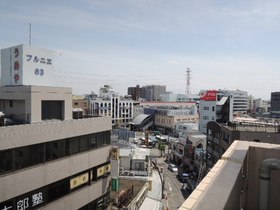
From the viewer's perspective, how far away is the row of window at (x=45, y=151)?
602 inches

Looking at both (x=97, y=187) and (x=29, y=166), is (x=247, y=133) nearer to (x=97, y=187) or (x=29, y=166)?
(x=97, y=187)

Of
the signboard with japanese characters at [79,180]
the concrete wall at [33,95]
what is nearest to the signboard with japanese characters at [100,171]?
the signboard with japanese characters at [79,180]

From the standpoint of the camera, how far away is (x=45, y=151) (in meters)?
17.8

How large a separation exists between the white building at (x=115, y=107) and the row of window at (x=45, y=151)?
244ft

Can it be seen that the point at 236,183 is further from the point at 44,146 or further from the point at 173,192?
the point at 173,192

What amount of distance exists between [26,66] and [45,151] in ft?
23.8

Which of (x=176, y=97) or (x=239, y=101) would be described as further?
(x=176, y=97)

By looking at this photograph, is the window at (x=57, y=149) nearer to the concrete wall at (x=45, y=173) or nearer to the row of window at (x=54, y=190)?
the concrete wall at (x=45, y=173)

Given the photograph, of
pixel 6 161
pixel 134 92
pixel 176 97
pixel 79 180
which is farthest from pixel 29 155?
pixel 176 97

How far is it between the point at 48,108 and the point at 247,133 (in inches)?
965

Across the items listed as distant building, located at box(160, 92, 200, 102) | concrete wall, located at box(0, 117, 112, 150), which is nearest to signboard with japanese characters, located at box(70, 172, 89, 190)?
concrete wall, located at box(0, 117, 112, 150)

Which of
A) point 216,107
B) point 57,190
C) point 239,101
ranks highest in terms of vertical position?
point 239,101

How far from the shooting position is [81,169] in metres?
21.2

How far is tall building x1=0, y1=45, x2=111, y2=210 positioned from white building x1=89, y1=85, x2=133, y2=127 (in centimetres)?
7360
